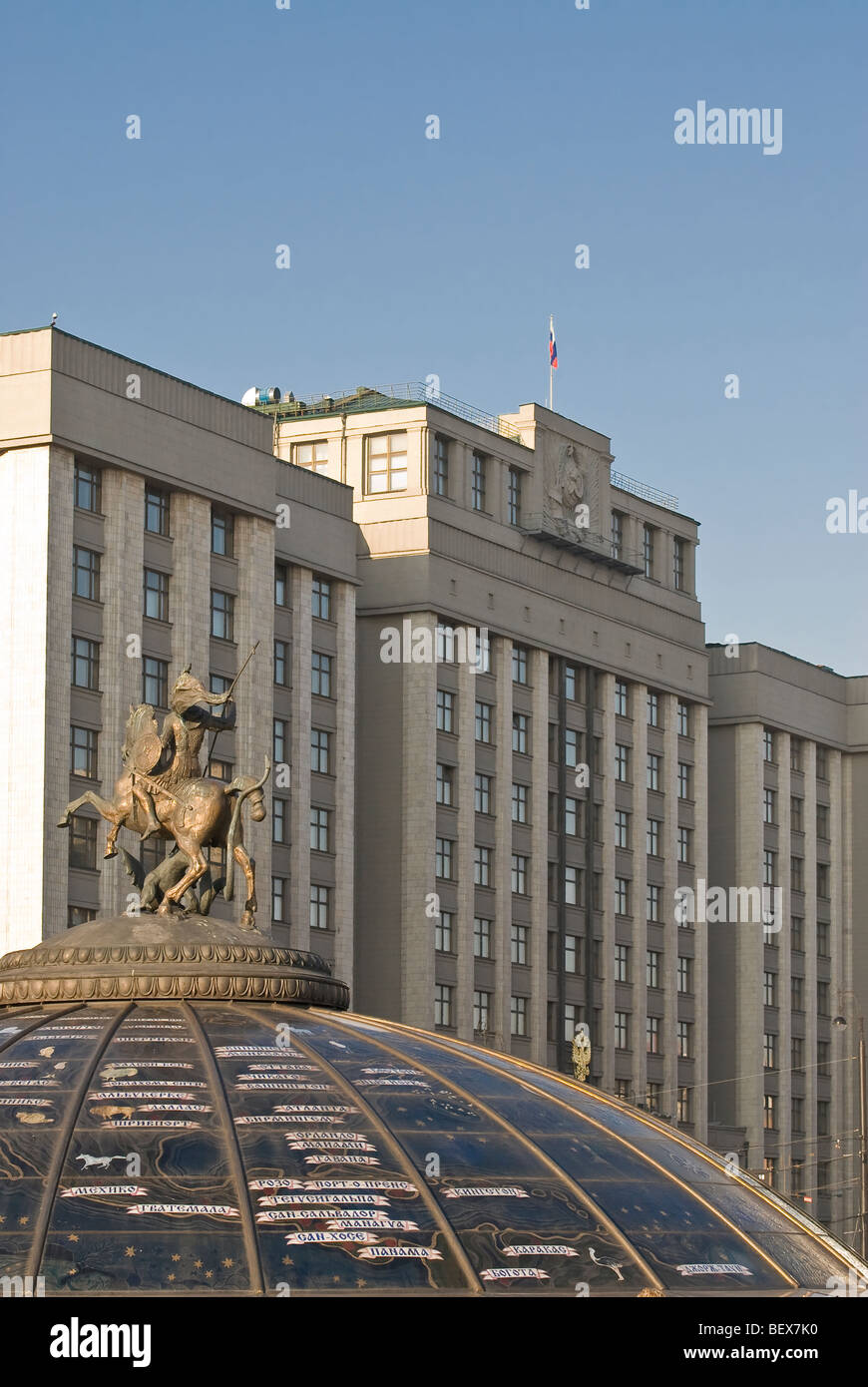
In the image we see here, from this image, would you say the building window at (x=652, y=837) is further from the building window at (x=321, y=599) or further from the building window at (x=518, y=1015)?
the building window at (x=321, y=599)

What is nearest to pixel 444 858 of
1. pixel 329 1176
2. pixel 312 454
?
pixel 312 454

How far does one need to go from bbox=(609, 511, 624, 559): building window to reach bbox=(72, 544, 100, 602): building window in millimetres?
26601

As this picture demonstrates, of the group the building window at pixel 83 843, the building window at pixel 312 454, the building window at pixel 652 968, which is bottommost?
the building window at pixel 652 968

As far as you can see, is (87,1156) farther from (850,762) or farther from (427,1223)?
(850,762)

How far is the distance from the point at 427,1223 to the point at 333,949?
5575 cm

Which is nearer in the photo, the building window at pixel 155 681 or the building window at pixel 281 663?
the building window at pixel 155 681

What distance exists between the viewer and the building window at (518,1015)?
3007 inches

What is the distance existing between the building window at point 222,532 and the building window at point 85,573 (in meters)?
5.24

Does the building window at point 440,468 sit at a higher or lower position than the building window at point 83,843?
higher

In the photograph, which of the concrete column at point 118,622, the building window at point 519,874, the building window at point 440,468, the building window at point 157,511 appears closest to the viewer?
the concrete column at point 118,622

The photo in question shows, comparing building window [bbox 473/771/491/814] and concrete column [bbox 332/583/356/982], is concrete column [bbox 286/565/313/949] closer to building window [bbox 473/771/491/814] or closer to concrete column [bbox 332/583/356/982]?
concrete column [bbox 332/583/356/982]

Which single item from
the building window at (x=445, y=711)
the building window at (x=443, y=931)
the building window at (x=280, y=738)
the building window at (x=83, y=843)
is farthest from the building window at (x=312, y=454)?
the building window at (x=83, y=843)

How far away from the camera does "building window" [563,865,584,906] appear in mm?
80625

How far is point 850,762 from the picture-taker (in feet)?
328
